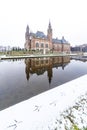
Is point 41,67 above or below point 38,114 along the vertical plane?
above

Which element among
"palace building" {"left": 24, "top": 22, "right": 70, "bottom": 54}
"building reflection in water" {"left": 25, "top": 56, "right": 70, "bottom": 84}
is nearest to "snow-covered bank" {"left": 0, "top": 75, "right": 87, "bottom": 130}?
"building reflection in water" {"left": 25, "top": 56, "right": 70, "bottom": 84}

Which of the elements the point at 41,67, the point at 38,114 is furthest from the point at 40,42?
the point at 38,114

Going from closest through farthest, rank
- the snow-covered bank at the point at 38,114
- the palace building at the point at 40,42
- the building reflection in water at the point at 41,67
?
the snow-covered bank at the point at 38,114 → the building reflection in water at the point at 41,67 → the palace building at the point at 40,42

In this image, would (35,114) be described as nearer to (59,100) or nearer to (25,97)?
(59,100)

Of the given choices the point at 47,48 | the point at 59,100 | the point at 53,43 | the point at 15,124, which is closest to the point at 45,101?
the point at 59,100

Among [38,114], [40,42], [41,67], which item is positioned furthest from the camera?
[40,42]

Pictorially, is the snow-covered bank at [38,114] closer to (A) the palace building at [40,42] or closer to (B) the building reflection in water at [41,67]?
(B) the building reflection in water at [41,67]

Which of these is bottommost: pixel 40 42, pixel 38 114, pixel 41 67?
pixel 38 114

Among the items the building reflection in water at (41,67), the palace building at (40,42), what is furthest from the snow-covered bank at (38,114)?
the palace building at (40,42)

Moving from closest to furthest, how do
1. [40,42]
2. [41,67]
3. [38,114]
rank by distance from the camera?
[38,114]
[41,67]
[40,42]

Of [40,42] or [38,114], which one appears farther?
[40,42]

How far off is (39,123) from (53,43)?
91231 mm

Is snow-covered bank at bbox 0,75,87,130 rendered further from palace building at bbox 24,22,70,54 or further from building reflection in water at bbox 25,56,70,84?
palace building at bbox 24,22,70,54

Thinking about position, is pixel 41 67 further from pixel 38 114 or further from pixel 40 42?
pixel 40 42
